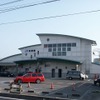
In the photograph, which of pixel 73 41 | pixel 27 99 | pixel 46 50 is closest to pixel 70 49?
pixel 73 41

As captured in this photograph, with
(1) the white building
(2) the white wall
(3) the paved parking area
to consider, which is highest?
(1) the white building

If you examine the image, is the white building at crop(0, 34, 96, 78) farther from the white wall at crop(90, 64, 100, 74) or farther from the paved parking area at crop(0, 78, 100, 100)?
the paved parking area at crop(0, 78, 100, 100)

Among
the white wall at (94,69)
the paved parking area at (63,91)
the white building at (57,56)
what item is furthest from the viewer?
the white building at (57,56)

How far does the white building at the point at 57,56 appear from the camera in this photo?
60.5 meters

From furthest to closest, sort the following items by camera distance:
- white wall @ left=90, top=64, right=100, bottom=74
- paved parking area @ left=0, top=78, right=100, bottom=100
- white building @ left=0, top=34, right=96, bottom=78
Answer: white building @ left=0, top=34, right=96, bottom=78 < white wall @ left=90, top=64, right=100, bottom=74 < paved parking area @ left=0, top=78, right=100, bottom=100

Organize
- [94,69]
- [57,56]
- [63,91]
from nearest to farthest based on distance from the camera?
[63,91] → [94,69] → [57,56]

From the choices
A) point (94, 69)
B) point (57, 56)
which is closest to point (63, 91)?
point (94, 69)

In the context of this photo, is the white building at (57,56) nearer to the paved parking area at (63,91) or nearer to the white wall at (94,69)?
the white wall at (94,69)

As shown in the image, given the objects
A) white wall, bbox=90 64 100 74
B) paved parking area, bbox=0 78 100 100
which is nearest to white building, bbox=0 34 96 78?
white wall, bbox=90 64 100 74

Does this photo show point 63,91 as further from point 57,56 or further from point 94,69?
point 57,56

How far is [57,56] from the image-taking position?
6294 cm

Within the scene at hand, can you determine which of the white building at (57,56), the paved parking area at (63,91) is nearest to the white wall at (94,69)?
the white building at (57,56)

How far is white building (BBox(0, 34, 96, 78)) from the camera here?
198 ft

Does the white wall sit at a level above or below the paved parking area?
above
